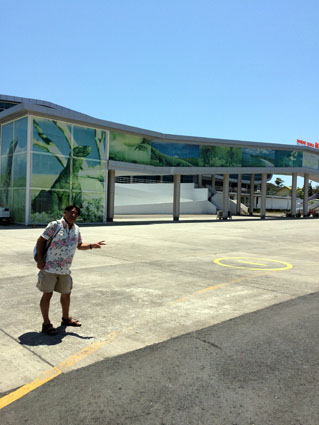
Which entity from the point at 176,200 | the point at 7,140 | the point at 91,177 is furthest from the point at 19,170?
the point at 176,200

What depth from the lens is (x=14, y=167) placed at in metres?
26.8

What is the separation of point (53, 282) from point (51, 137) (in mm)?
23281

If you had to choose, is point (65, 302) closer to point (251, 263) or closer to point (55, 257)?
point (55, 257)

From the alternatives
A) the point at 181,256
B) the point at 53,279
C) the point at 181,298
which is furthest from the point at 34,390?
the point at 181,256

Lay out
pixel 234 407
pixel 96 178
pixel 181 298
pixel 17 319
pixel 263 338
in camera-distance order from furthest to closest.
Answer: pixel 96 178 → pixel 181 298 → pixel 17 319 → pixel 263 338 → pixel 234 407

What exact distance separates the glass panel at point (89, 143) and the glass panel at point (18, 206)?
503cm

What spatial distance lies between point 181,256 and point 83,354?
26.8 ft

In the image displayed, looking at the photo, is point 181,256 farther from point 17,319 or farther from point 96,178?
point 96,178

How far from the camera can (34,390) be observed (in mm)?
3492

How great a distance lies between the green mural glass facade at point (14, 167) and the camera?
25.7 meters

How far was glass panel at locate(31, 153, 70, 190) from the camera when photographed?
25672 millimetres

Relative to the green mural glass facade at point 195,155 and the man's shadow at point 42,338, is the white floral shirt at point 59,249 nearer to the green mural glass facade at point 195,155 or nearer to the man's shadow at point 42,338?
the man's shadow at point 42,338

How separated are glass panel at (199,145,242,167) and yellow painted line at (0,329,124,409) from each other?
116ft

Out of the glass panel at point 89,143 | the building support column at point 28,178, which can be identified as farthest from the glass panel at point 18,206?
the glass panel at point 89,143
